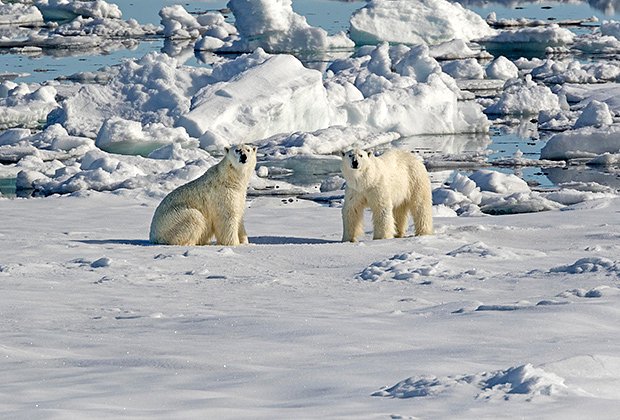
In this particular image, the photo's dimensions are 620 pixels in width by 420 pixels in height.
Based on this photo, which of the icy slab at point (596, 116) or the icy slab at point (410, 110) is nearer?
the icy slab at point (596, 116)

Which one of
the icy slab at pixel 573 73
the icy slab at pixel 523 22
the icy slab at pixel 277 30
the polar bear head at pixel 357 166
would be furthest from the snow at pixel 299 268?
the icy slab at pixel 523 22

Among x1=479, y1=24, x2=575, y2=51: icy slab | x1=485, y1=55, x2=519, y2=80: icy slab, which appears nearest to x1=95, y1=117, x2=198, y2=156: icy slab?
x1=485, y1=55, x2=519, y2=80: icy slab

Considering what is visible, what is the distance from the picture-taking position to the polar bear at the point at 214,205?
7262 mm

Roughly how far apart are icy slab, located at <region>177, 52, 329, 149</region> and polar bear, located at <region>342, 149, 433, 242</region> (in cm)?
914

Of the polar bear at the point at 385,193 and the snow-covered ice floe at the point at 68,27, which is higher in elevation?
the snow-covered ice floe at the point at 68,27

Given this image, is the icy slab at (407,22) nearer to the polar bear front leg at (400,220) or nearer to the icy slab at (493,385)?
the polar bear front leg at (400,220)

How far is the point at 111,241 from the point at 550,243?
292 cm

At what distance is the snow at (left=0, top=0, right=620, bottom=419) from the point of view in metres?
3.38

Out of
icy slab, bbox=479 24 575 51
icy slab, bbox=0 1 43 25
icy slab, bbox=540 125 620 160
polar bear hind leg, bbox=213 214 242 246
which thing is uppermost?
icy slab, bbox=0 1 43 25

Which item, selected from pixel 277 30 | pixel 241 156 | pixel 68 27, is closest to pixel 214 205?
pixel 241 156

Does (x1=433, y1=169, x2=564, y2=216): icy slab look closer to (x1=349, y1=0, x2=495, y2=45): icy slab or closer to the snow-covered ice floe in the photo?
(x1=349, y1=0, x2=495, y2=45): icy slab

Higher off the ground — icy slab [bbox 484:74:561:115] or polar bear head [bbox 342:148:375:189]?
icy slab [bbox 484:74:561:115]

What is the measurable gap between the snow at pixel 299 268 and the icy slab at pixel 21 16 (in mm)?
22720

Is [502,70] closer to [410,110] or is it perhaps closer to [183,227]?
[410,110]
